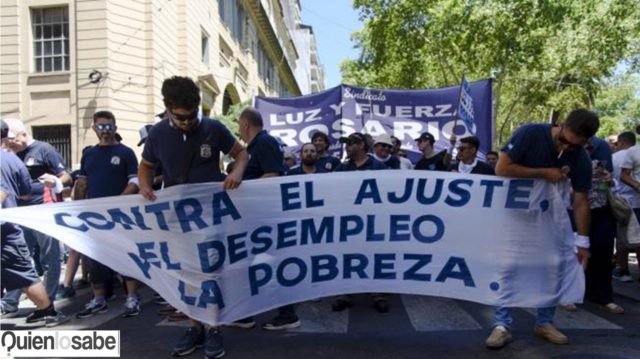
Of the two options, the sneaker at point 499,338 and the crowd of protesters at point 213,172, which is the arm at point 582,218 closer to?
the crowd of protesters at point 213,172

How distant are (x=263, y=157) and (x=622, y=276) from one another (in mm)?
5087

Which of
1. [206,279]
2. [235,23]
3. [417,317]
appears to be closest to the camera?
[206,279]

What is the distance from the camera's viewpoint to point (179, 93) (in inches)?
153

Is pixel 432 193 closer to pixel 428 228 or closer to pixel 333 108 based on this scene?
pixel 428 228

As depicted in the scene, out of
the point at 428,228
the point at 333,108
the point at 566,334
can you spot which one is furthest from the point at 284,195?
the point at 333,108

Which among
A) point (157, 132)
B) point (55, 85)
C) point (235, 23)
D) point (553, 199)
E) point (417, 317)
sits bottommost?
point (417, 317)

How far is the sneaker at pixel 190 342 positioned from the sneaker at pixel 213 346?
0.13 m

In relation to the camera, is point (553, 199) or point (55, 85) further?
point (55, 85)

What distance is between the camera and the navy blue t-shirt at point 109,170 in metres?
5.64

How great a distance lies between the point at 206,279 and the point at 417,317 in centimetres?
217

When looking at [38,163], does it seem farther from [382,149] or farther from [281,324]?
[382,149]

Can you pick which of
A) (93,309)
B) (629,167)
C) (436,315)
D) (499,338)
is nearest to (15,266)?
(93,309)

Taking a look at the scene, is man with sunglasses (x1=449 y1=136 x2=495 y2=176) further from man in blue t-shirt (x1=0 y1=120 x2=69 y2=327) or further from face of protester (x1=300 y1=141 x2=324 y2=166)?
man in blue t-shirt (x1=0 y1=120 x2=69 y2=327)

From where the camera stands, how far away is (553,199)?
438cm
